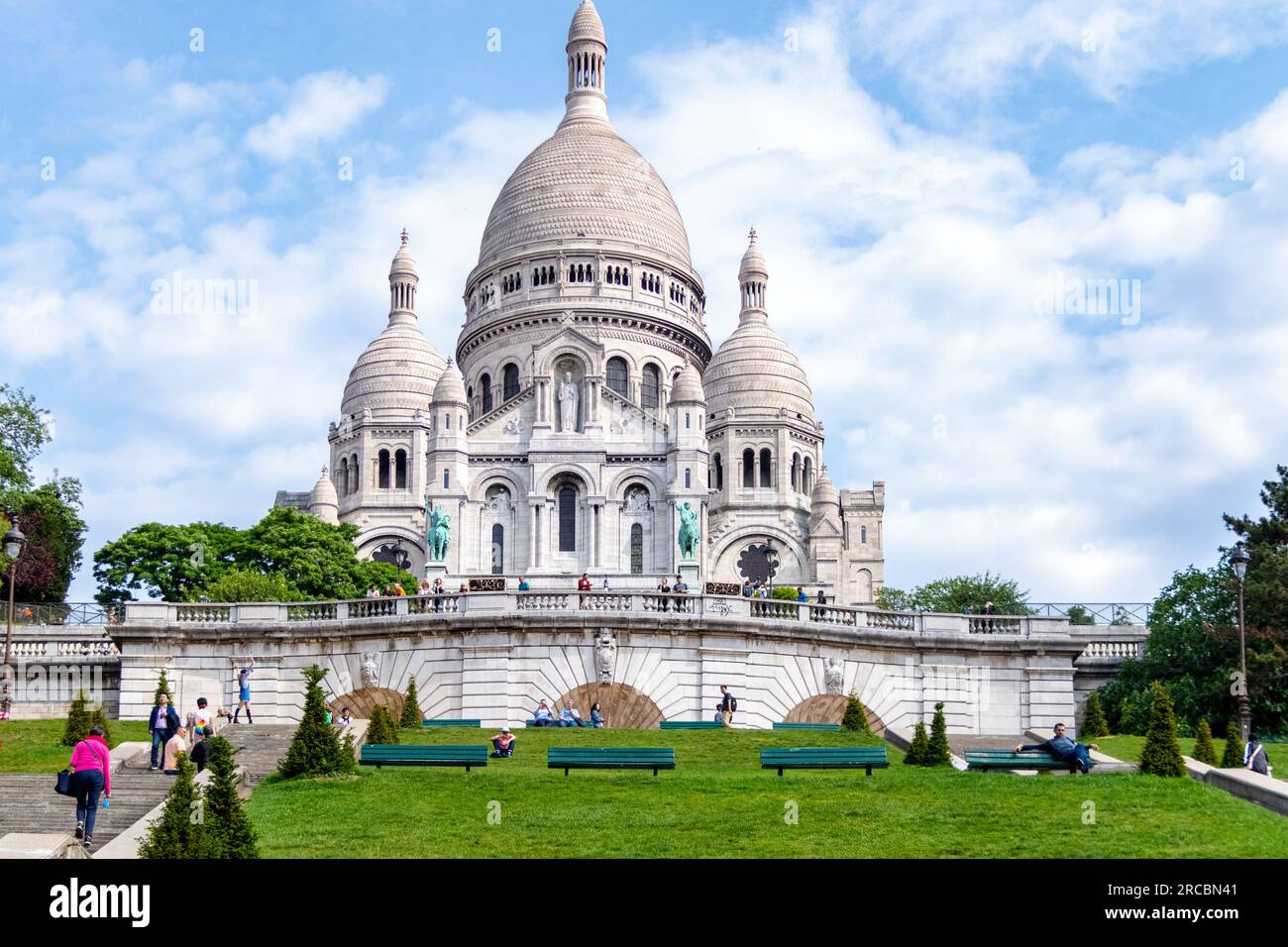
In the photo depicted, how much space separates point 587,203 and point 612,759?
7618 cm

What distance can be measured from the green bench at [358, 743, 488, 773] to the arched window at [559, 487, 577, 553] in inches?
2199

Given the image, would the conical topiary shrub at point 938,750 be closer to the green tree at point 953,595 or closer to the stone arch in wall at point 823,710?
the stone arch in wall at point 823,710

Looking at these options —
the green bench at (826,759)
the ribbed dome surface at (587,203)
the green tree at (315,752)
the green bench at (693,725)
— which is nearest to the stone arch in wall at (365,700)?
the green bench at (693,725)

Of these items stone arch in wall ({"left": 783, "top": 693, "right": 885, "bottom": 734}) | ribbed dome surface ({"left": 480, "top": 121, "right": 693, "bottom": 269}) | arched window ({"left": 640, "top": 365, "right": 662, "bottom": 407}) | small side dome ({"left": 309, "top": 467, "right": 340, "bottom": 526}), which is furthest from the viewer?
ribbed dome surface ({"left": 480, "top": 121, "right": 693, "bottom": 269})

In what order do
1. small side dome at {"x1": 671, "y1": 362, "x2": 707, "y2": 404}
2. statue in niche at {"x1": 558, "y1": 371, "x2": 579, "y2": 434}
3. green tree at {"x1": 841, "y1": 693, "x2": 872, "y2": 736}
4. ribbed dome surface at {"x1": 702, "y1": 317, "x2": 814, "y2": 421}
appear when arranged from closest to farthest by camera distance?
green tree at {"x1": 841, "y1": 693, "x2": 872, "y2": 736} → small side dome at {"x1": 671, "y1": 362, "x2": 707, "y2": 404} → statue in niche at {"x1": 558, "y1": 371, "x2": 579, "y2": 434} → ribbed dome surface at {"x1": 702, "y1": 317, "x2": 814, "y2": 421}

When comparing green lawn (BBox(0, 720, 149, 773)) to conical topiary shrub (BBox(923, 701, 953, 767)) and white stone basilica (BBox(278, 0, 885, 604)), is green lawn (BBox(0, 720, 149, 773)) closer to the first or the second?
conical topiary shrub (BBox(923, 701, 953, 767))

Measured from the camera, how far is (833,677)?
122 feet

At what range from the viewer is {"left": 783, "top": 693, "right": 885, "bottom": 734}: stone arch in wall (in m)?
37.2

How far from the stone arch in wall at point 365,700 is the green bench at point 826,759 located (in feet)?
39.6

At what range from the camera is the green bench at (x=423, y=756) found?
1037 inches

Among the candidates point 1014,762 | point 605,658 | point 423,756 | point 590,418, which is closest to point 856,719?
point 1014,762

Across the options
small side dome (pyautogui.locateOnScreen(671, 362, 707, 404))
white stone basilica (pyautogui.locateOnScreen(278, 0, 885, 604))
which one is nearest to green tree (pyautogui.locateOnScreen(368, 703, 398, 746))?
white stone basilica (pyautogui.locateOnScreen(278, 0, 885, 604))
